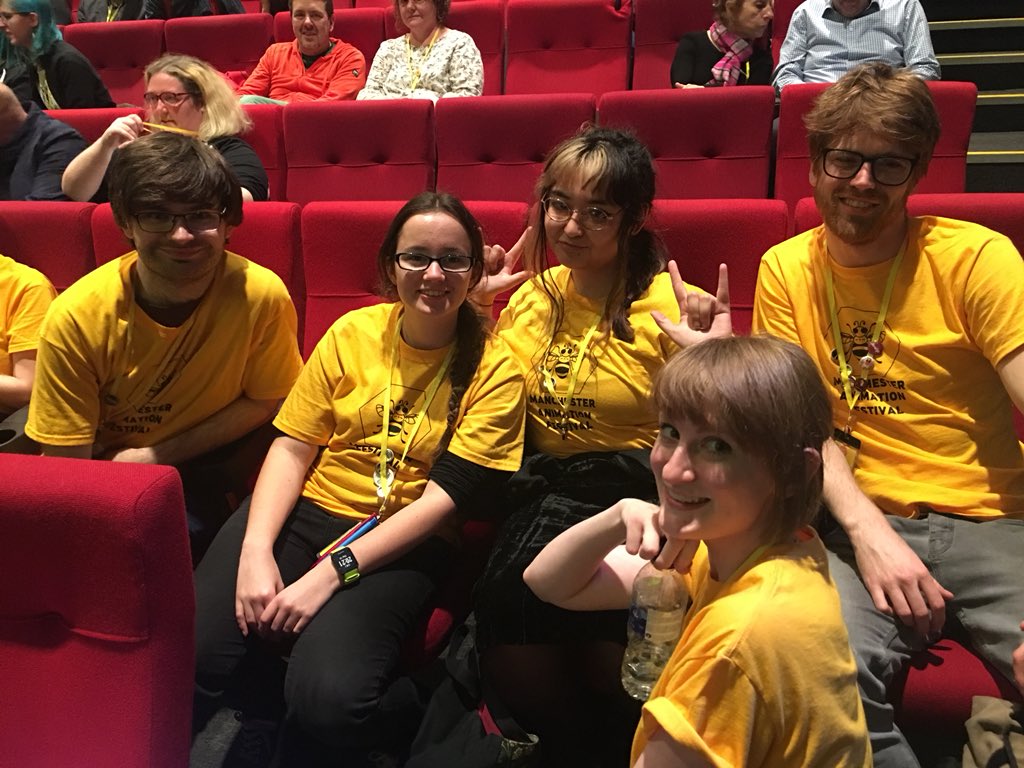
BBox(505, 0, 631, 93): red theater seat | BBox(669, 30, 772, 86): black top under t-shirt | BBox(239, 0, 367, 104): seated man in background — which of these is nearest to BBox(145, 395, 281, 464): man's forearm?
BBox(239, 0, 367, 104): seated man in background

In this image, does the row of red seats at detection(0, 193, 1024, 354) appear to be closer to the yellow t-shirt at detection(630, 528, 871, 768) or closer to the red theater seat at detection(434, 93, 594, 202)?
the red theater seat at detection(434, 93, 594, 202)

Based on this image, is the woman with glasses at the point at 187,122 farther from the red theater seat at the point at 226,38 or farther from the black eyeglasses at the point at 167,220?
the red theater seat at the point at 226,38

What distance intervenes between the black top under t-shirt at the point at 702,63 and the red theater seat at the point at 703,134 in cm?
60

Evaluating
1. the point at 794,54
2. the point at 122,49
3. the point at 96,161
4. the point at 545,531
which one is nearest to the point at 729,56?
the point at 794,54

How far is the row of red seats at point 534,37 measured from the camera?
266cm

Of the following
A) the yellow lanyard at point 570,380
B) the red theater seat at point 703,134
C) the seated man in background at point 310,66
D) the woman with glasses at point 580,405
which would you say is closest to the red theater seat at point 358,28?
the seated man in background at point 310,66

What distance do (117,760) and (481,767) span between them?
A: 1.20 ft

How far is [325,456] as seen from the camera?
1.12m

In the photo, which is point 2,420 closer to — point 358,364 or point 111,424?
point 111,424

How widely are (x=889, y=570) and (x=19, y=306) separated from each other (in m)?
1.36

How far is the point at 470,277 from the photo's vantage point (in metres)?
1.09

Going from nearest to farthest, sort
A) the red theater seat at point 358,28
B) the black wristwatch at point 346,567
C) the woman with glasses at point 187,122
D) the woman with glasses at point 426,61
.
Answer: the black wristwatch at point 346,567, the woman with glasses at point 187,122, the woman with glasses at point 426,61, the red theater seat at point 358,28

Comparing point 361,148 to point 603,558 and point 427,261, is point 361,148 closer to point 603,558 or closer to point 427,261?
point 427,261

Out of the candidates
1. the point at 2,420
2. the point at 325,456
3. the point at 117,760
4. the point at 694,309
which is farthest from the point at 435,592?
the point at 2,420
